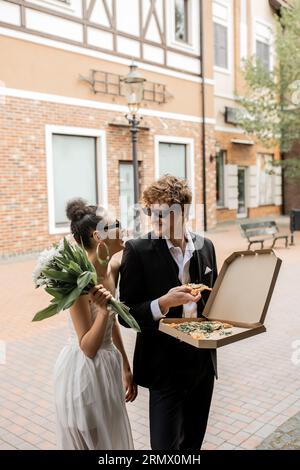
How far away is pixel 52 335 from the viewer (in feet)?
20.8

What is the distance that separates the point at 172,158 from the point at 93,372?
50.1ft

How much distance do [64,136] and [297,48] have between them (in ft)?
28.4

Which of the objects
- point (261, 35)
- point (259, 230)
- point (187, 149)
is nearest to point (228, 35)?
point (261, 35)

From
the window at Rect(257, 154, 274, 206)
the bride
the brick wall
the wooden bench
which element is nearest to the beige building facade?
the brick wall

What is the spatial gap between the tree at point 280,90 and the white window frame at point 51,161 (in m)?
6.39

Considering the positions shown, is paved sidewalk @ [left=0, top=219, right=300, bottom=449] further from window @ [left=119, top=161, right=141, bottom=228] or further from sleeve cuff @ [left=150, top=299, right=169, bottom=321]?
window @ [left=119, top=161, right=141, bottom=228]

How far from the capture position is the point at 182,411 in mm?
2561

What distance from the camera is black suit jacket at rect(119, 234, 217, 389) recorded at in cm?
249

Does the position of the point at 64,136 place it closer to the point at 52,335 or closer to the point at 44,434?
the point at 52,335

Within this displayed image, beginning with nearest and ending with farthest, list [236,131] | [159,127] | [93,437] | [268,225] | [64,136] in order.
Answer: [93,437], [64,136], [268,225], [159,127], [236,131]

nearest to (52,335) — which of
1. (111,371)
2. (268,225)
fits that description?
(111,371)

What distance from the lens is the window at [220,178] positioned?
20719 mm

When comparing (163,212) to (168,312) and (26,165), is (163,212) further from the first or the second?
(26,165)

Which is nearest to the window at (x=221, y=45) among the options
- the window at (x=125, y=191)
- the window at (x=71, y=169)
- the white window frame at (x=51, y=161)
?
the window at (x=125, y=191)
